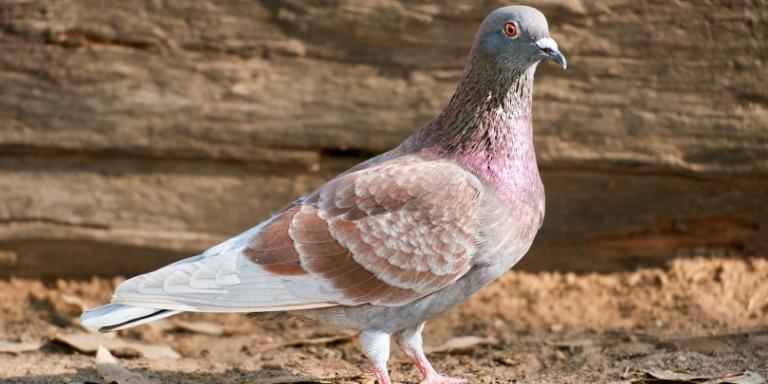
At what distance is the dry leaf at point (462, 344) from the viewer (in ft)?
17.1

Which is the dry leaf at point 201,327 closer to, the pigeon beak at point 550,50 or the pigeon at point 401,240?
the pigeon at point 401,240

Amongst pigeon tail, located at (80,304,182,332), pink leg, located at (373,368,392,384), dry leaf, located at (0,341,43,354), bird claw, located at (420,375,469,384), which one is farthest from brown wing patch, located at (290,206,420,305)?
dry leaf, located at (0,341,43,354)

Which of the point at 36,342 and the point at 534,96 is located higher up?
the point at 534,96

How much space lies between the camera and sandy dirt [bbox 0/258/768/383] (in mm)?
4727

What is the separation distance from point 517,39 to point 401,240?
3.34 feet

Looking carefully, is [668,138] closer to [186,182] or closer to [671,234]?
[671,234]

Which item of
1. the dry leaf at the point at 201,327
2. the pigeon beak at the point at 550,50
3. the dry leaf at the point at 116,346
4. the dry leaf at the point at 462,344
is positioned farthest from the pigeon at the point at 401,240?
the dry leaf at the point at 201,327

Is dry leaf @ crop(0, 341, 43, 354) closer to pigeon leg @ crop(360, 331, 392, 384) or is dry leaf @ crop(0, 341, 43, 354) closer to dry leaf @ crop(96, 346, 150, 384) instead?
dry leaf @ crop(96, 346, 150, 384)

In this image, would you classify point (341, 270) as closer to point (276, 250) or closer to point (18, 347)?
point (276, 250)

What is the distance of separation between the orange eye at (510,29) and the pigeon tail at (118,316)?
1907 millimetres

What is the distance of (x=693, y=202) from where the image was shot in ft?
19.2

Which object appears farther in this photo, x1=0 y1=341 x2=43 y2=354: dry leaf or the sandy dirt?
x1=0 y1=341 x2=43 y2=354: dry leaf

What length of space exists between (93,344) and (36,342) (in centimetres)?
36

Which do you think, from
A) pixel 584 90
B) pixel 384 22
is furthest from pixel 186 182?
pixel 584 90
